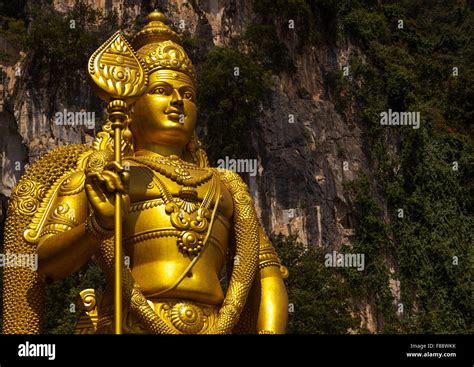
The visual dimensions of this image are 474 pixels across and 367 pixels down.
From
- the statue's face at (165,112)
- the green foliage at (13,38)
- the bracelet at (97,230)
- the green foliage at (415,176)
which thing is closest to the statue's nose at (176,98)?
the statue's face at (165,112)

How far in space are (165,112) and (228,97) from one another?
55.8 ft

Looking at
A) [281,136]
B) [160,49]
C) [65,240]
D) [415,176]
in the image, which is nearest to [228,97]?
[281,136]

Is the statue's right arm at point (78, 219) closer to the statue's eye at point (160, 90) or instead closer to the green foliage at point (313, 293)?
the statue's eye at point (160, 90)

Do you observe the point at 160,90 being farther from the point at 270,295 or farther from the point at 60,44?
the point at 60,44

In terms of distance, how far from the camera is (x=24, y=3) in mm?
26844

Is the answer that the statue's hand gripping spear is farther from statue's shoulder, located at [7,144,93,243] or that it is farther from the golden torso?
statue's shoulder, located at [7,144,93,243]

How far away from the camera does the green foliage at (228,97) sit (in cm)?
2327

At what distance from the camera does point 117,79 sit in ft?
20.1

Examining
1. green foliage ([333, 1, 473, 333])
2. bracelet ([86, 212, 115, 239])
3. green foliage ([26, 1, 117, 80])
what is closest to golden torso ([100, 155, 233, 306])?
bracelet ([86, 212, 115, 239])

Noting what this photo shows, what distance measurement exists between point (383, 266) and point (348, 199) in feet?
6.61

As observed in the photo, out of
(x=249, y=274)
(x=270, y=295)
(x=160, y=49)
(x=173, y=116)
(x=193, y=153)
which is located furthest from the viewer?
(x=193, y=153)

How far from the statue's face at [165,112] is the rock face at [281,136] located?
637 inches
